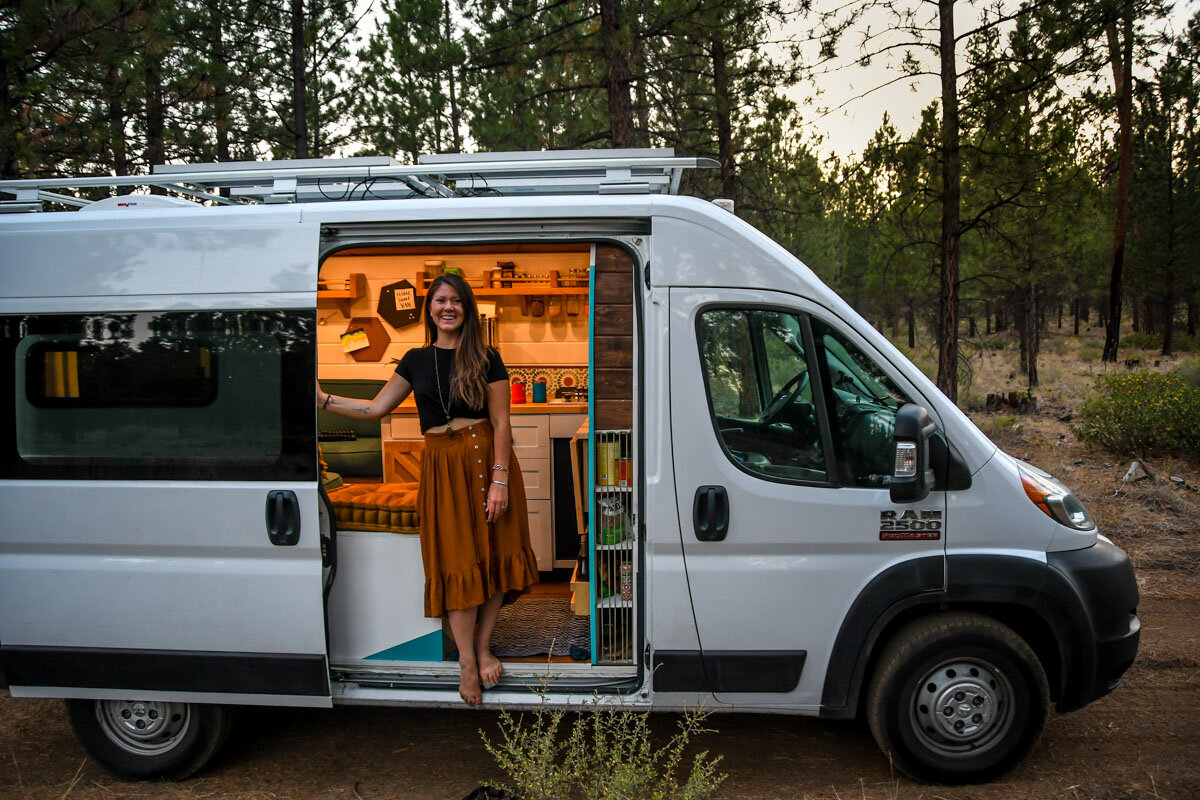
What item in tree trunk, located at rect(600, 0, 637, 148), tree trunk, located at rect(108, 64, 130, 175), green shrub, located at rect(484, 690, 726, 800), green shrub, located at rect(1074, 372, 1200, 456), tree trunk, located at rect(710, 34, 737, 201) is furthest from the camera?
tree trunk, located at rect(710, 34, 737, 201)

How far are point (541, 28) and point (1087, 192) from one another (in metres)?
7.42

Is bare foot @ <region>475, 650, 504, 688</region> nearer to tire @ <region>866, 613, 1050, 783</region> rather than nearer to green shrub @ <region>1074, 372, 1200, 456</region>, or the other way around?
tire @ <region>866, 613, 1050, 783</region>

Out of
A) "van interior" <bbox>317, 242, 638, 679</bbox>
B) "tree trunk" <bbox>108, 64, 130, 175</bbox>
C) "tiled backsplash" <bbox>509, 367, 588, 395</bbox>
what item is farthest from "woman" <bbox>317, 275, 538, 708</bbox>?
"tree trunk" <bbox>108, 64, 130, 175</bbox>

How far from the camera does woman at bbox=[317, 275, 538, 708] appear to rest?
11.7 feet

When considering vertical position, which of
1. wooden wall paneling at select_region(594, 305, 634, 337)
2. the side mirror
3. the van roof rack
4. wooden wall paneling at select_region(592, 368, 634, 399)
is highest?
the van roof rack

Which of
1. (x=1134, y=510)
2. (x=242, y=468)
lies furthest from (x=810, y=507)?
(x=1134, y=510)

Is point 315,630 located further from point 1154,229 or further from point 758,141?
point 1154,229

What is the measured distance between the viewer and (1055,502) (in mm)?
3402

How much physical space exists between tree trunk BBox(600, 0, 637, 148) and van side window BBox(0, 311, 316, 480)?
7.43 meters

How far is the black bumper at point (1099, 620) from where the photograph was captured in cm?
331

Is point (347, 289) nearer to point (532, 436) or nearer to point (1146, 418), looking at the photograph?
point (532, 436)

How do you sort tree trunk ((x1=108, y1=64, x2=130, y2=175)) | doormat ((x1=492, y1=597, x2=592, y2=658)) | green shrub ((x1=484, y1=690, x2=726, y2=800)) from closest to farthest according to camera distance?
green shrub ((x1=484, y1=690, x2=726, y2=800)) → doormat ((x1=492, y1=597, x2=592, y2=658)) → tree trunk ((x1=108, y1=64, x2=130, y2=175))

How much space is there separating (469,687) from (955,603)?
6.84 ft

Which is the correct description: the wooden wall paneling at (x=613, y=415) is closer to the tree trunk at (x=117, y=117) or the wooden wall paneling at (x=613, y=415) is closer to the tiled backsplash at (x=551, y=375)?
the tiled backsplash at (x=551, y=375)
